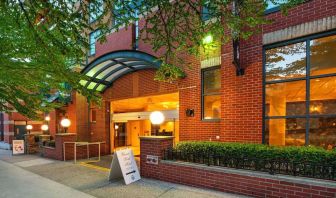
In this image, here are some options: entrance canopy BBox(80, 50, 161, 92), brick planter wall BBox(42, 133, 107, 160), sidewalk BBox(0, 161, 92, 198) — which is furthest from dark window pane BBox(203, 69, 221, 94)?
brick planter wall BBox(42, 133, 107, 160)

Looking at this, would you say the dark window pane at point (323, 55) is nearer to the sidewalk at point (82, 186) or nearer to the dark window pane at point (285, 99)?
the dark window pane at point (285, 99)

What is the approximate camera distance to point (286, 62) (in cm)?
694

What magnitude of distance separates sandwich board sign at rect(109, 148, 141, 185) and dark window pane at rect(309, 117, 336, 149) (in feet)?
18.6

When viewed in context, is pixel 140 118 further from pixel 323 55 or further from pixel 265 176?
pixel 323 55

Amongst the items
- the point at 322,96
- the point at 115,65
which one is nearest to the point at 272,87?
the point at 322,96

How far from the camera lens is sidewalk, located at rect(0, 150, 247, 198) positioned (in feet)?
20.2

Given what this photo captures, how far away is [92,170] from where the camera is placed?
9.32m

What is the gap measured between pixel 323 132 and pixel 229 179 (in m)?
3.23

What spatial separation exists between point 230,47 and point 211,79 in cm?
159

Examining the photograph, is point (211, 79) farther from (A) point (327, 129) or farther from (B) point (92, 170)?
(B) point (92, 170)

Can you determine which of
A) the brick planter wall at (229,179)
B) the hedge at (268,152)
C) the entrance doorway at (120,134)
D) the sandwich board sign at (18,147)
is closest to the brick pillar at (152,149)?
the brick planter wall at (229,179)

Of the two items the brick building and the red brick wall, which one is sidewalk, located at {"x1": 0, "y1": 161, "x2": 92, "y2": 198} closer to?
the brick building

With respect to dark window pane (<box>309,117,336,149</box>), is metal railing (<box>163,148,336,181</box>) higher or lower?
lower

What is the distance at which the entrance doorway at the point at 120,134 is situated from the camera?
14.6 metres
